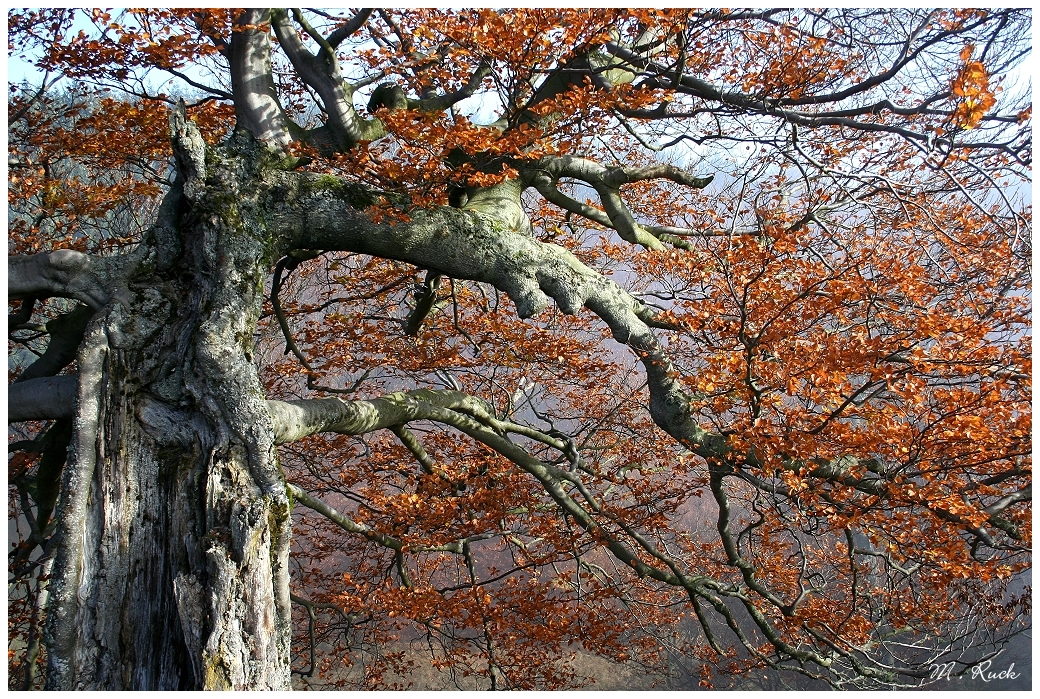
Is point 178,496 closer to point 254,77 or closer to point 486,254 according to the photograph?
point 486,254

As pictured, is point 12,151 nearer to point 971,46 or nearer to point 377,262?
point 377,262

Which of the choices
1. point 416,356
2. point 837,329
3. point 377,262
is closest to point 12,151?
point 377,262

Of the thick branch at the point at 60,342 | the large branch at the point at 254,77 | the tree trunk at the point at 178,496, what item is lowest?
the tree trunk at the point at 178,496

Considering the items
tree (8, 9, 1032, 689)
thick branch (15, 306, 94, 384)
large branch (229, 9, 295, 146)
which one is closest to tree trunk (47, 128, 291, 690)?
tree (8, 9, 1032, 689)

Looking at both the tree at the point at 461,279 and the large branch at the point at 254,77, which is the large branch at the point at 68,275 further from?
the large branch at the point at 254,77

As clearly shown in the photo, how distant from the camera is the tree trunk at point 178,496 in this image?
13.3 feet

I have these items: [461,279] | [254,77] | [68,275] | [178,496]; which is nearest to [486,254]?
[461,279]

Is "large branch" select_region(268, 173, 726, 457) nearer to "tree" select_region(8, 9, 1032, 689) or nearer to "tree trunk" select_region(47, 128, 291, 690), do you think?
"tree" select_region(8, 9, 1032, 689)

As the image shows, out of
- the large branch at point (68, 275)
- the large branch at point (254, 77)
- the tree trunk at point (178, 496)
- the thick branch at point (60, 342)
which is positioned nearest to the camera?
the tree trunk at point (178, 496)

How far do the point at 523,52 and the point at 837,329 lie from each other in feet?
14.8

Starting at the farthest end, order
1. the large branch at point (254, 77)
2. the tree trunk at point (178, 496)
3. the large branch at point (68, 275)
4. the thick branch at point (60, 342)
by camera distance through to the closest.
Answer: the thick branch at point (60, 342) < the large branch at point (254, 77) < the large branch at point (68, 275) < the tree trunk at point (178, 496)

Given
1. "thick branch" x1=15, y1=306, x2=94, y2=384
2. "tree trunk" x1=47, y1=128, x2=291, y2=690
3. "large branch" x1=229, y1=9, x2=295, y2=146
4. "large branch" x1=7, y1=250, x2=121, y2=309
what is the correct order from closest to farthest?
"tree trunk" x1=47, y1=128, x2=291, y2=690 → "large branch" x1=7, y1=250, x2=121, y2=309 → "large branch" x1=229, y1=9, x2=295, y2=146 → "thick branch" x1=15, y1=306, x2=94, y2=384

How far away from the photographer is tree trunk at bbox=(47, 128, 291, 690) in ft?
13.3

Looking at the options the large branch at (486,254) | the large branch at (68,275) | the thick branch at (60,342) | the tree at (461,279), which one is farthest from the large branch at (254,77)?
the thick branch at (60,342)
